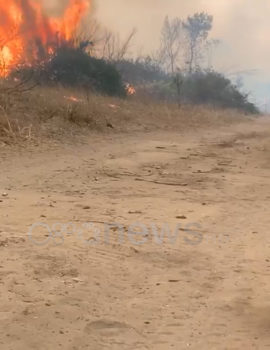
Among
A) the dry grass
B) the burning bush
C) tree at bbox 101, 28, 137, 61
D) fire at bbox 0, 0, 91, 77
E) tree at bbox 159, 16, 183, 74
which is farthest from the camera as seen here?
tree at bbox 159, 16, 183, 74

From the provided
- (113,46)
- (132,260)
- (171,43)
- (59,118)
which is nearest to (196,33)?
(171,43)

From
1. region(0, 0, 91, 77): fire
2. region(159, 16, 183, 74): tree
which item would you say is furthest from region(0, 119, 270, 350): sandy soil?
region(159, 16, 183, 74): tree

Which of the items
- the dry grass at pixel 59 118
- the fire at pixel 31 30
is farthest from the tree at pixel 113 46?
the dry grass at pixel 59 118

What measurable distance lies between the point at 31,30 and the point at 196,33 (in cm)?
3553

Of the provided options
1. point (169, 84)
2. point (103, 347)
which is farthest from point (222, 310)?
point (169, 84)

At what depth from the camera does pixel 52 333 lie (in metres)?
2.42

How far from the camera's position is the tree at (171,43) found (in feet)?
155

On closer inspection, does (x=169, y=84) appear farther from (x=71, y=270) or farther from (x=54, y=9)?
(x=71, y=270)

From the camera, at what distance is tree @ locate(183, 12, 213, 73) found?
50938 millimetres

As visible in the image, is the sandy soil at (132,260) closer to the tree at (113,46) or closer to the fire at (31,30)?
the fire at (31,30)

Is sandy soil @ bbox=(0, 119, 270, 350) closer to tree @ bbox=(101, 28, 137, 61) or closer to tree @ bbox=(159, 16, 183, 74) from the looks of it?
tree @ bbox=(101, 28, 137, 61)

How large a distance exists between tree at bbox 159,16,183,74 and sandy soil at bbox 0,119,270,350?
41501 mm

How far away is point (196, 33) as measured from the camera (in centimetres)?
5131

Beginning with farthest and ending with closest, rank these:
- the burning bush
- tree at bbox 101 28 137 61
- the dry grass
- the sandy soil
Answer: tree at bbox 101 28 137 61 < the burning bush < the dry grass < the sandy soil
